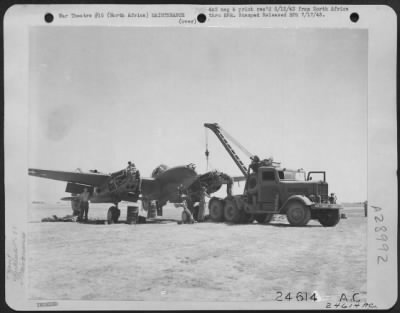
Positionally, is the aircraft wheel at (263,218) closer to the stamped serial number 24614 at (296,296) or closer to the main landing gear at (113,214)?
the stamped serial number 24614 at (296,296)

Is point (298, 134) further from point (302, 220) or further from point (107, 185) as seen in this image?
point (107, 185)

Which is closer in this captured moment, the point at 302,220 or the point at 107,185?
the point at 302,220

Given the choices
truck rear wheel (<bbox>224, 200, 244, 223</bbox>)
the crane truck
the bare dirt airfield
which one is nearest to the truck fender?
the crane truck

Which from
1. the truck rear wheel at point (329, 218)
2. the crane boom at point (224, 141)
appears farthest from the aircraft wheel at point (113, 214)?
the truck rear wheel at point (329, 218)

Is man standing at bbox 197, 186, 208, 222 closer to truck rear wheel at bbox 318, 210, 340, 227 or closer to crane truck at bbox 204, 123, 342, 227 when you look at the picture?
crane truck at bbox 204, 123, 342, 227

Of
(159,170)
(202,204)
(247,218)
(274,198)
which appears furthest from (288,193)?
(159,170)

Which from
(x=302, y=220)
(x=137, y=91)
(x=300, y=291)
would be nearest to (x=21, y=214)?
(x=137, y=91)

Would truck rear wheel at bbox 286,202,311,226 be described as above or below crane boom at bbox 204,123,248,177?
below
